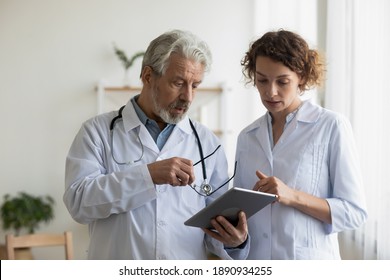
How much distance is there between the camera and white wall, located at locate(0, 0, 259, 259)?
4715 mm

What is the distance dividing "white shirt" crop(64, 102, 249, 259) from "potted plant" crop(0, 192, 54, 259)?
2.96m

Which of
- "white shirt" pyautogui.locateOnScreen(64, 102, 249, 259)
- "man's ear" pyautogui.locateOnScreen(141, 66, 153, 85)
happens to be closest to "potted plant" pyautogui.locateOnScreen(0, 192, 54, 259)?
"white shirt" pyautogui.locateOnScreen(64, 102, 249, 259)

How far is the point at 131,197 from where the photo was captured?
1556mm

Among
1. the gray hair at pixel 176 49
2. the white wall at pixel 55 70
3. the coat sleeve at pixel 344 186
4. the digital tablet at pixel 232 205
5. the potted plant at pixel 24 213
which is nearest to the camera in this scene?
the digital tablet at pixel 232 205

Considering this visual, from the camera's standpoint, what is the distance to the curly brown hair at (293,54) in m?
1.60

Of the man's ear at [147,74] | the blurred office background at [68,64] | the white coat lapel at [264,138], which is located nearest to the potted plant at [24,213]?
the blurred office background at [68,64]

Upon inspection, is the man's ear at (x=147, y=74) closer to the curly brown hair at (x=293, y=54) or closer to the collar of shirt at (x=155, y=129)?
the collar of shirt at (x=155, y=129)

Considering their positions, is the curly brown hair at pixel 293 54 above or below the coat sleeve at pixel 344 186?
above

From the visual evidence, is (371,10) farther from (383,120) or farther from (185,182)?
(185,182)

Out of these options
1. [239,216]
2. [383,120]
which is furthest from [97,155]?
[383,120]

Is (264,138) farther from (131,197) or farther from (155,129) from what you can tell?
(131,197)

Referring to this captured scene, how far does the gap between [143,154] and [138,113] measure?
0.15 meters

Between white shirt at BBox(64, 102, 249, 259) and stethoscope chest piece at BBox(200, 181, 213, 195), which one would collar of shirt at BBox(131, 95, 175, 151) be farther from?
stethoscope chest piece at BBox(200, 181, 213, 195)

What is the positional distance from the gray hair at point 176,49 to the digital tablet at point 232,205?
471mm
